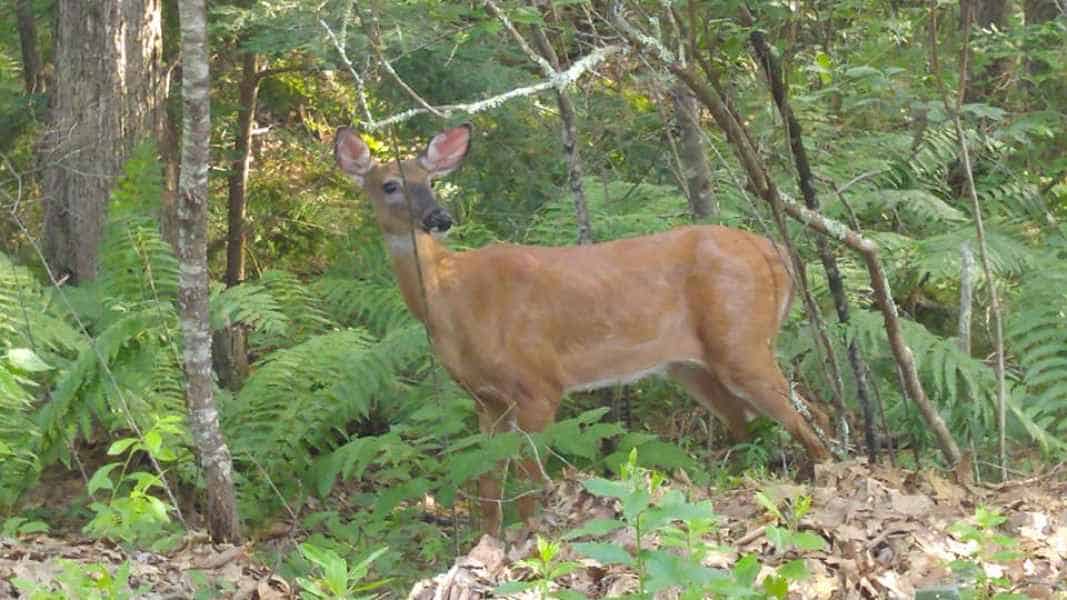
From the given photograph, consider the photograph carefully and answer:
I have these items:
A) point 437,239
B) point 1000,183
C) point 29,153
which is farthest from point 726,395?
point 29,153

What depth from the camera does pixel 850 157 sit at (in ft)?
30.0

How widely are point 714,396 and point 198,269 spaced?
9.95 ft

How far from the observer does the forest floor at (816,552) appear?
432 centimetres

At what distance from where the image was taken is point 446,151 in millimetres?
7438

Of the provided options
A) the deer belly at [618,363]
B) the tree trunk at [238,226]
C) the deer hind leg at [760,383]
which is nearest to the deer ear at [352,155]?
the deer belly at [618,363]

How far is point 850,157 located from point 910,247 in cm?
106

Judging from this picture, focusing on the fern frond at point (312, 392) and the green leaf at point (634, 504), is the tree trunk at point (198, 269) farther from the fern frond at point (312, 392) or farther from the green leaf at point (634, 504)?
the green leaf at point (634, 504)

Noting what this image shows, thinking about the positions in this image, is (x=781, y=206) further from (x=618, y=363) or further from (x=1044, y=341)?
(x=1044, y=341)

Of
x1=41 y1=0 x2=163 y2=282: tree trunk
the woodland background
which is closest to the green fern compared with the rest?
the woodland background

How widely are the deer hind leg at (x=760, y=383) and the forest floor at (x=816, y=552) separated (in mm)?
1766

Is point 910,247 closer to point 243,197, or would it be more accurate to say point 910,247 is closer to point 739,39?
point 739,39

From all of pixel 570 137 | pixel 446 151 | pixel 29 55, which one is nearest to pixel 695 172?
pixel 570 137

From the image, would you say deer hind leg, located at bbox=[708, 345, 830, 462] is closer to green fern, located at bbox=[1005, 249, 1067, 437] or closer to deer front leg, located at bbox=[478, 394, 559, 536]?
deer front leg, located at bbox=[478, 394, 559, 536]

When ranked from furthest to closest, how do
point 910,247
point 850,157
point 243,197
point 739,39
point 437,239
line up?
point 243,197
point 850,157
point 910,247
point 437,239
point 739,39
